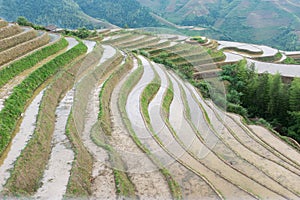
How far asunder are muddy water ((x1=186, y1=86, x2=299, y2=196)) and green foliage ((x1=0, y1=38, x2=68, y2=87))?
A: 670cm

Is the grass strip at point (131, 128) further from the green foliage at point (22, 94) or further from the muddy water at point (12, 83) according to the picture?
the muddy water at point (12, 83)

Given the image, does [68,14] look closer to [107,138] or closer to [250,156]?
[107,138]

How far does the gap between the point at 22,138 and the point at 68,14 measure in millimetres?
49443

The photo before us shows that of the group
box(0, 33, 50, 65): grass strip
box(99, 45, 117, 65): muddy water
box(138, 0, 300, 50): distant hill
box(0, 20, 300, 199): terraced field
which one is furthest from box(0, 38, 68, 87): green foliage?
box(138, 0, 300, 50): distant hill

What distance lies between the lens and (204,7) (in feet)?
217

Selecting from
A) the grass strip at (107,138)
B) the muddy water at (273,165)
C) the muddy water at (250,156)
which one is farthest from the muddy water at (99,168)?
the muddy water at (273,165)

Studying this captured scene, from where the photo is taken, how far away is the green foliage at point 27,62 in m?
9.48

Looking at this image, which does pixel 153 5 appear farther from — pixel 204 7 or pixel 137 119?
pixel 137 119

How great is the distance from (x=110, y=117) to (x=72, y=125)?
1370mm

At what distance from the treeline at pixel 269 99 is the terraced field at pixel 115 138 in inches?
88.8

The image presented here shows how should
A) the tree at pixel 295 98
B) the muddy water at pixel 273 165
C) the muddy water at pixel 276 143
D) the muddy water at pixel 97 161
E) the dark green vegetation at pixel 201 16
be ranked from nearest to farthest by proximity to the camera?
the muddy water at pixel 97 161
the muddy water at pixel 273 165
the muddy water at pixel 276 143
the tree at pixel 295 98
the dark green vegetation at pixel 201 16

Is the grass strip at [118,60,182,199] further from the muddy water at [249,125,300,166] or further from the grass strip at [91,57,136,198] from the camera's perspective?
the muddy water at [249,125,300,166]

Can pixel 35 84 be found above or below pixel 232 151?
above

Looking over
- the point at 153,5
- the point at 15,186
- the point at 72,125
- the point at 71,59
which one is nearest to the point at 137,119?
the point at 72,125
